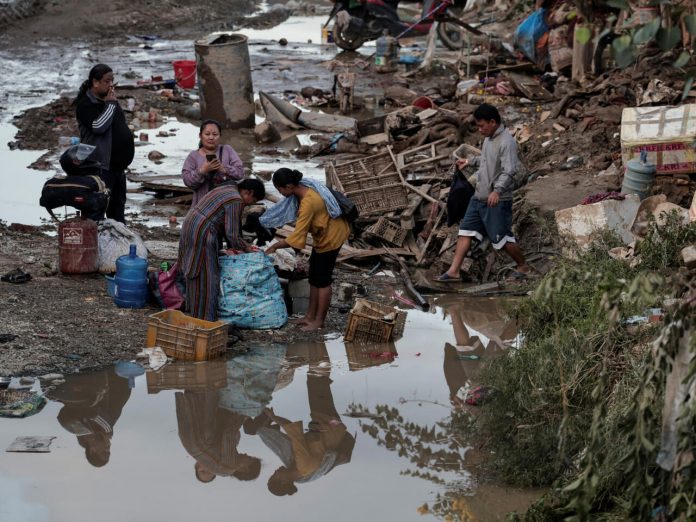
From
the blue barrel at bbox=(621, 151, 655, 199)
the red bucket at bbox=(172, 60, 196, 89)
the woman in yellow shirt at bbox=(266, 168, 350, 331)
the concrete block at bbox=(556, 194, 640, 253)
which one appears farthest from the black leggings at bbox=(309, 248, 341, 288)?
the red bucket at bbox=(172, 60, 196, 89)

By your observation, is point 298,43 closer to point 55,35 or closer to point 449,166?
point 55,35

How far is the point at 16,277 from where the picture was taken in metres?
8.69

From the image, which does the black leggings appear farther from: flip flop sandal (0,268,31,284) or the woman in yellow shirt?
flip flop sandal (0,268,31,284)

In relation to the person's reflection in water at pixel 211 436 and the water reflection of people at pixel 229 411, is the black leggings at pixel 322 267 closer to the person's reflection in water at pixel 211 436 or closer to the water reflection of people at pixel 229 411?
the water reflection of people at pixel 229 411

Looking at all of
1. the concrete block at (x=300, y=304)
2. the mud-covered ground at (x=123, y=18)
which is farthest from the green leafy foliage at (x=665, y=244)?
the mud-covered ground at (x=123, y=18)

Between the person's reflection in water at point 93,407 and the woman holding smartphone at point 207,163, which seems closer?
the person's reflection in water at point 93,407

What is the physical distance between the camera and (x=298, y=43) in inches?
1014

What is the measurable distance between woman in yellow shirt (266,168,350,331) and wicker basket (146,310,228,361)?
2.83 feet

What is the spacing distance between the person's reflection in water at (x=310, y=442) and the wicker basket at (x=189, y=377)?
1.76 feet

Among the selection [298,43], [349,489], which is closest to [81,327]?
[349,489]

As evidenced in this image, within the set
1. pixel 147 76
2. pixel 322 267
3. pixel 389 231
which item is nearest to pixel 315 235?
pixel 322 267

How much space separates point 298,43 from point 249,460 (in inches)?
807

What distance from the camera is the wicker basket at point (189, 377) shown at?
7.22 m

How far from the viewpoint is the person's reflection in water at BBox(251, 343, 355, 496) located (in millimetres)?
6129
